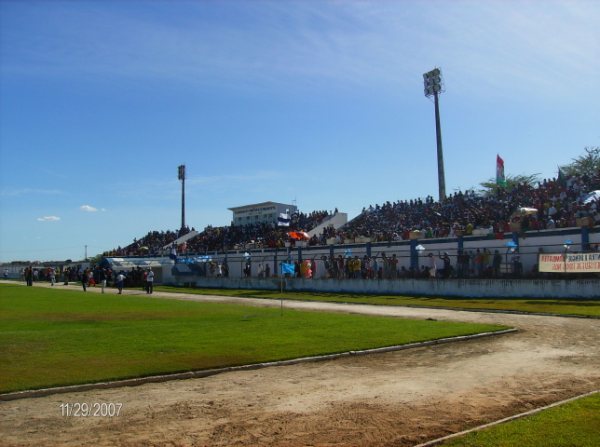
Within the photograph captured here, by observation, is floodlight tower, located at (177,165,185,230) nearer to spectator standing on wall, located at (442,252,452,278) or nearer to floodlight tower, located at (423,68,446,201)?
floodlight tower, located at (423,68,446,201)

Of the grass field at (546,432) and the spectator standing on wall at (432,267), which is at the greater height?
the spectator standing on wall at (432,267)

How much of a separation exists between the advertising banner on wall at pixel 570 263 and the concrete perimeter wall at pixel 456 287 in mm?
505

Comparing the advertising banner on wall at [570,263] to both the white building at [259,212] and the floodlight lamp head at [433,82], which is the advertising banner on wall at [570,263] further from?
the white building at [259,212]

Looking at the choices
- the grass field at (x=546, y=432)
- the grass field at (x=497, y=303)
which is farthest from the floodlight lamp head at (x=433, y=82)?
the grass field at (x=546, y=432)

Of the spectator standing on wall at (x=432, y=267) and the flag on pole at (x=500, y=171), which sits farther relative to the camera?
the flag on pole at (x=500, y=171)

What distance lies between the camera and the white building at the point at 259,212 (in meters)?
68.5

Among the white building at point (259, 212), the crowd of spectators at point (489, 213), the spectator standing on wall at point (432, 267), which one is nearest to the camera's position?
the crowd of spectators at point (489, 213)

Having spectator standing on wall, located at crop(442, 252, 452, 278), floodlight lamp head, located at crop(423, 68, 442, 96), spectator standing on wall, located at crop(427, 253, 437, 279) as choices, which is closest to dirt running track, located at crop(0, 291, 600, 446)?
spectator standing on wall, located at crop(442, 252, 452, 278)

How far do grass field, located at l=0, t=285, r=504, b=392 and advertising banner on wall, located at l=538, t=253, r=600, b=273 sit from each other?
1159 cm

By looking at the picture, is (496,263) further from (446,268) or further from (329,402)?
(329,402)

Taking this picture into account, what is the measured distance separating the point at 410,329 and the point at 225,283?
111ft

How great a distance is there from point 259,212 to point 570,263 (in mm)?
47171

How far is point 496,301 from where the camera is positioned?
1092 inches

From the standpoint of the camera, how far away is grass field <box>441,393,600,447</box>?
6.32 metres
